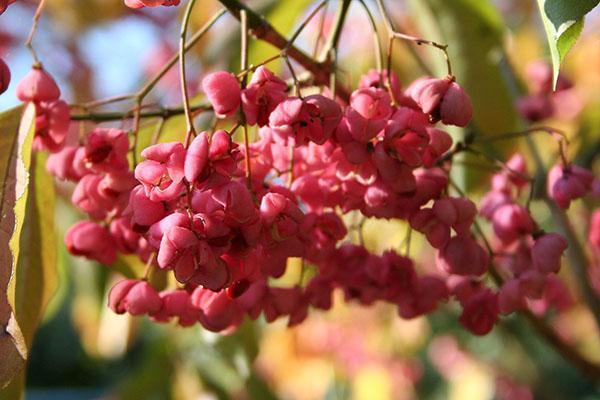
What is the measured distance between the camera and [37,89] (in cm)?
83

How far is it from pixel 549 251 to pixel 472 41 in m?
0.56

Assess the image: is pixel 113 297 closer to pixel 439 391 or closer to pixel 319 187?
pixel 319 187

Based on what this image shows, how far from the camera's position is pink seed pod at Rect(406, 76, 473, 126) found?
72 cm

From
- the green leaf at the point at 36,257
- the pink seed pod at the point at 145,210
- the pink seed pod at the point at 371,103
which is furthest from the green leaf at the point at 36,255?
the pink seed pod at the point at 371,103

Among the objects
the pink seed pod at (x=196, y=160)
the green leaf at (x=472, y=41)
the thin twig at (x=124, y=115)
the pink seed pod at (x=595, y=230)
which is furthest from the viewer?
the green leaf at (x=472, y=41)

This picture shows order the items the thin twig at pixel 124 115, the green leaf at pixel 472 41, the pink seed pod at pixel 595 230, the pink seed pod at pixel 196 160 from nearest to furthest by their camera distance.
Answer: the pink seed pod at pixel 196 160
the thin twig at pixel 124 115
the pink seed pod at pixel 595 230
the green leaf at pixel 472 41

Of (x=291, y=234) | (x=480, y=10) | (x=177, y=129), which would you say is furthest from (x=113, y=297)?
(x=480, y=10)

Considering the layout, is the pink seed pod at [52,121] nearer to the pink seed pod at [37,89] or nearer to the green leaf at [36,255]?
the pink seed pod at [37,89]

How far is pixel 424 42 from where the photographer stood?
74 cm

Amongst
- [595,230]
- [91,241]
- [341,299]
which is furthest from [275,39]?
[341,299]

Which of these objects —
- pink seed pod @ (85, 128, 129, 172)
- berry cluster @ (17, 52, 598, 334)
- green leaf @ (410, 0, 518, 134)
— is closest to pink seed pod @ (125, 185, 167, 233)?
berry cluster @ (17, 52, 598, 334)

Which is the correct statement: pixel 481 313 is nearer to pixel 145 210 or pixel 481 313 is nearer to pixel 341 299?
Answer: pixel 145 210

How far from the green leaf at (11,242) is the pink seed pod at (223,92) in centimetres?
17

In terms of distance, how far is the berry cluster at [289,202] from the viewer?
2.22ft
